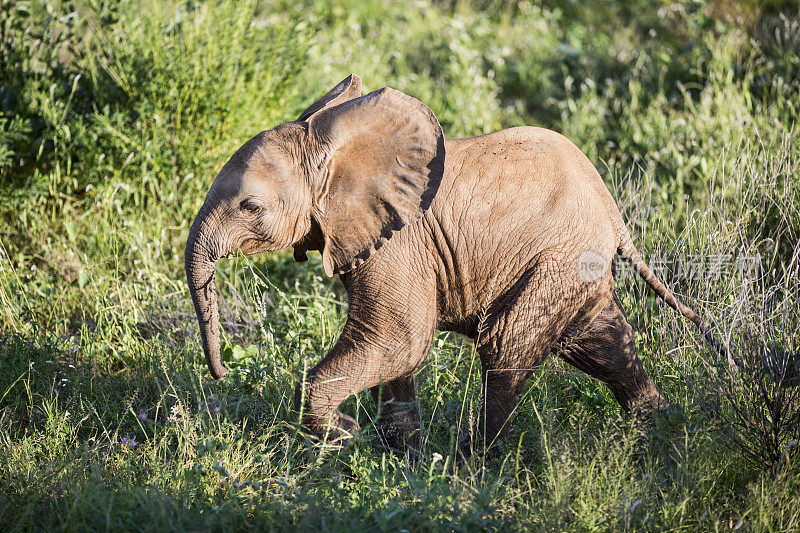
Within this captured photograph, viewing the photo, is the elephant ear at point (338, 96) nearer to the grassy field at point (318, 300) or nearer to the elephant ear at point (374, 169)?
the elephant ear at point (374, 169)

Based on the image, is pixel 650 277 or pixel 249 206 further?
pixel 650 277

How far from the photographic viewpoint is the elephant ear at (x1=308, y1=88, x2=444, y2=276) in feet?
11.1

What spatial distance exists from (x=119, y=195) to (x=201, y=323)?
2.62 m

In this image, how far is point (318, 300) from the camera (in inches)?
203

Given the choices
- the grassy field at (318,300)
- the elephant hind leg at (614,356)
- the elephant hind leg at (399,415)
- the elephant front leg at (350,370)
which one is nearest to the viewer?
the grassy field at (318,300)

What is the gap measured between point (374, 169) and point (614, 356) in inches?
56.4

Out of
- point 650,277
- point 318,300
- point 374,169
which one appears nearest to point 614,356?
point 650,277

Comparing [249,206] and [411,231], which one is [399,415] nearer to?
[411,231]

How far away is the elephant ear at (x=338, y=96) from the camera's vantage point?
11.8ft

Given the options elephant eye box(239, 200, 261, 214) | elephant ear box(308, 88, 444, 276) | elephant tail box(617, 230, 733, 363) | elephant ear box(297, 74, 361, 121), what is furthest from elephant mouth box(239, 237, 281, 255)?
elephant tail box(617, 230, 733, 363)

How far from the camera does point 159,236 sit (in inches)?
220

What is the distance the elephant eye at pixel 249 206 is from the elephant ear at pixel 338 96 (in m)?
0.50

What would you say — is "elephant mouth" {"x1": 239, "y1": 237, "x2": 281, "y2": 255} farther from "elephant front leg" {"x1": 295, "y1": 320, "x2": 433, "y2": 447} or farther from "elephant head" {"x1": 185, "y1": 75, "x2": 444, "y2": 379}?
"elephant front leg" {"x1": 295, "y1": 320, "x2": 433, "y2": 447}

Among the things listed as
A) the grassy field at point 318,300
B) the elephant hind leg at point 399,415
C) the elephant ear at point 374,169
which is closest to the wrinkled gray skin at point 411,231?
the elephant ear at point 374,169
